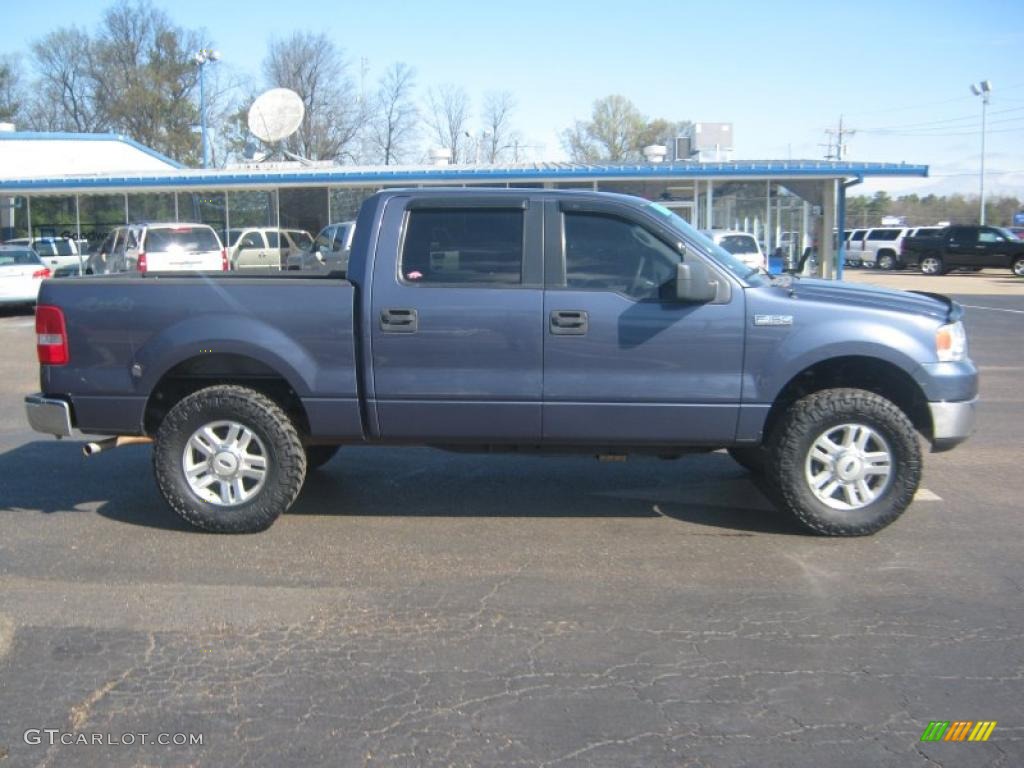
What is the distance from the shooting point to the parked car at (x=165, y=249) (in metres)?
20.0

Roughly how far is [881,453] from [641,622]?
6.46 ft

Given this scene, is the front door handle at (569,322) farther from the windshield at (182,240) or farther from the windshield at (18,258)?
the windshield at (18,258)

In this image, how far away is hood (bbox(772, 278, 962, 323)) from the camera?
5.48 metres

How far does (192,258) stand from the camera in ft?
66.5

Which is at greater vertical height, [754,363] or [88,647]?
[754,363]

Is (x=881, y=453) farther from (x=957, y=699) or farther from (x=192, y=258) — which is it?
(x=192, y=258)

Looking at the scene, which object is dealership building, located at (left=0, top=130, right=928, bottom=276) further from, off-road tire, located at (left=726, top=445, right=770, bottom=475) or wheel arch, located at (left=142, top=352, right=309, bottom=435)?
wheel arch, located at (left=142, top=352, right=309, bottom=435)

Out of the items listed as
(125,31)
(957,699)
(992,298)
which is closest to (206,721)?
(957,699)

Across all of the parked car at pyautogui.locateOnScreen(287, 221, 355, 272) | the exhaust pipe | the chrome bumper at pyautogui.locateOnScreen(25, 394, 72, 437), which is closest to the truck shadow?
the exhaust pipe

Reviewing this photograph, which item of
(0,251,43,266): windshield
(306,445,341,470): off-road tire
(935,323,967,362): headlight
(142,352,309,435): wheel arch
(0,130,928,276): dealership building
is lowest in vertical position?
(306,445,341,470): off-road tire

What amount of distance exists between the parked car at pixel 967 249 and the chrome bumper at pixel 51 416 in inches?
1463

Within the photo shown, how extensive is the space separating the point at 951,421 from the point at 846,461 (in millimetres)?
627

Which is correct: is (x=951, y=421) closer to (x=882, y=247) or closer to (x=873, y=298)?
(x=873, y=298)

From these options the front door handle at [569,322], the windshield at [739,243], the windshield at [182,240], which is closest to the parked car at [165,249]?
the windshield at [182,240]
